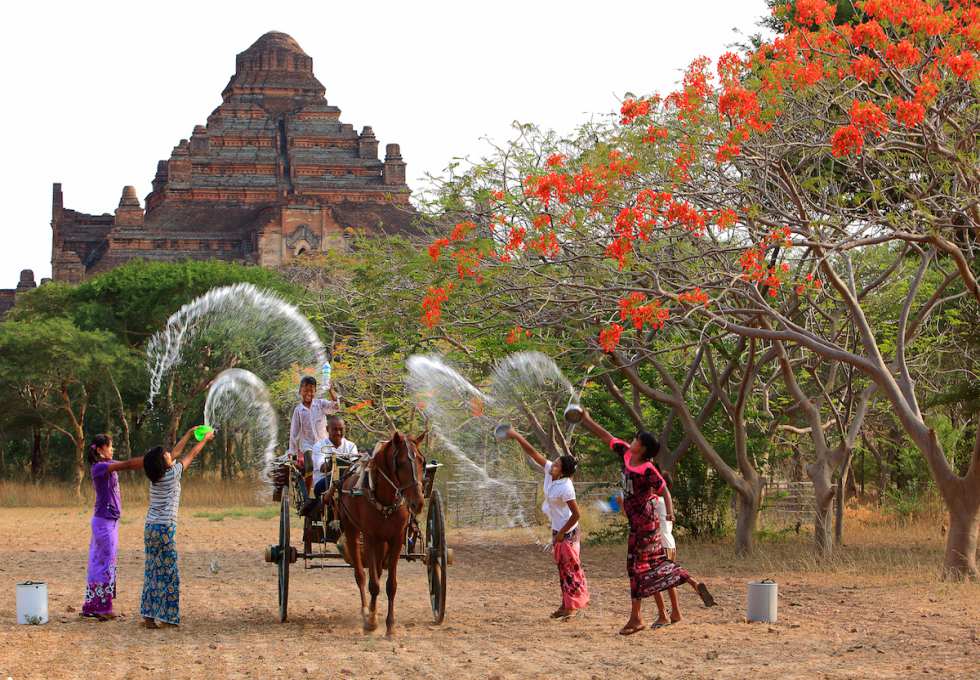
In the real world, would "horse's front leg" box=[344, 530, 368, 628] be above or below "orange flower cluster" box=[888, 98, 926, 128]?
below

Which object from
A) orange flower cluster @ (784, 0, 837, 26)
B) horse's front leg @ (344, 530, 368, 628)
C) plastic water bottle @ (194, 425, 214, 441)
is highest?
orange flower cluster @ (784, 0, 837, 26)

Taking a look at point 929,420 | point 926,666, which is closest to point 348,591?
point 926,666

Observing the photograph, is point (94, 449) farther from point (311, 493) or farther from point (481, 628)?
point (481, 628)

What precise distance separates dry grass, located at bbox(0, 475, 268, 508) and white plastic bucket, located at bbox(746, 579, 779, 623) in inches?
952

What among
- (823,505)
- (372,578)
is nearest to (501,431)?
(372,578)

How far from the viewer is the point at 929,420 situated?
2328 centimetres

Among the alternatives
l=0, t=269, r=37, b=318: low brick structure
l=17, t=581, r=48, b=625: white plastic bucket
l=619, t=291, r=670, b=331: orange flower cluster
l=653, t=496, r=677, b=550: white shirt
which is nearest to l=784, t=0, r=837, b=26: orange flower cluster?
l=619, t=291, r=670, b=331: orange flower cluster

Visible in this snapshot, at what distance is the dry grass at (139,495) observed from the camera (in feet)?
114

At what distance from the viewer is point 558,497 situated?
11.5 meters

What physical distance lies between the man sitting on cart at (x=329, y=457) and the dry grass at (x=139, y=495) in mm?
22758

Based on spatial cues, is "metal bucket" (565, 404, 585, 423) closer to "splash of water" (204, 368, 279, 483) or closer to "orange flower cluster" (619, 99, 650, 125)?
"orange flower cluster" (619, 99, 650, 125)

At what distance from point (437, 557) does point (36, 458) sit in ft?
115

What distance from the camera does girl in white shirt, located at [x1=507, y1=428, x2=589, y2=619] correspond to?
11.4 meters

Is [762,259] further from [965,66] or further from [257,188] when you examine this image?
[257,188]
